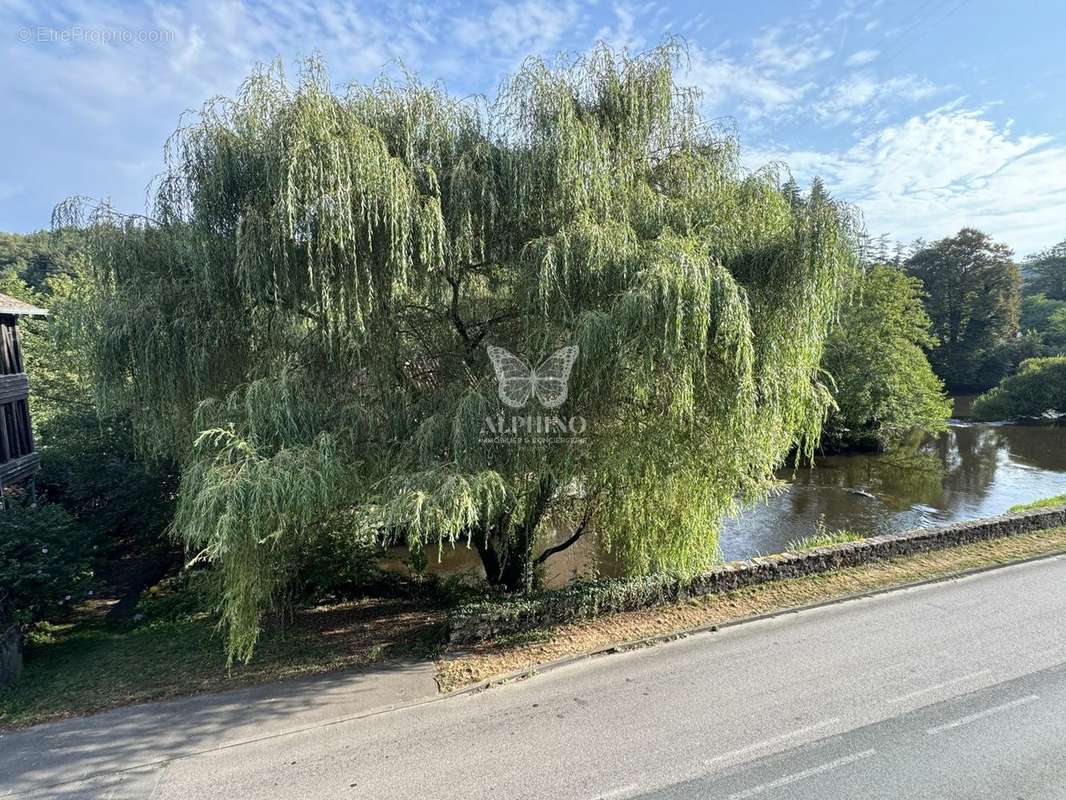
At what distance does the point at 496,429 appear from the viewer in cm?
579

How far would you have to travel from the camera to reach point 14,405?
39.1ft

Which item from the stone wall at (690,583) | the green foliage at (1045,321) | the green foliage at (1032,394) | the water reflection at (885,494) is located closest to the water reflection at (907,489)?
the water reflection at (885,494)

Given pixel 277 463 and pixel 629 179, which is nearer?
pixel 277 463

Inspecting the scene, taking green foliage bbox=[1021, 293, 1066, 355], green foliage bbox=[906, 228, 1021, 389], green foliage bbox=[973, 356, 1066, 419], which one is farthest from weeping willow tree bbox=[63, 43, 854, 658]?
green foliage bbox=[1021, 293, 1066, 355]

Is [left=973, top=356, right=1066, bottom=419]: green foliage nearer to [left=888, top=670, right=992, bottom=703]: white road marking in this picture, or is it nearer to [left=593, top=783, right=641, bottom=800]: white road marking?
[left=888, top=670, right=992, bottom=703]: white road marking

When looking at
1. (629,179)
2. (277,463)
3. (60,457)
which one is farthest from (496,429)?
(60,457)

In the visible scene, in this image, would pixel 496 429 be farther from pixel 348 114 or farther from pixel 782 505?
pixel 782 505

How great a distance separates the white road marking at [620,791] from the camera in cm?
395

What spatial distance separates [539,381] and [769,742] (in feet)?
12.8

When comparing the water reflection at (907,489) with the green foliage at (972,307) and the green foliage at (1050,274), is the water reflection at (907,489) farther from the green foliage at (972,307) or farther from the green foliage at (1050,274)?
the green foliage at (1050,274)

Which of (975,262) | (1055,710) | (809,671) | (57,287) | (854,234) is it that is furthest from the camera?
(975,262)

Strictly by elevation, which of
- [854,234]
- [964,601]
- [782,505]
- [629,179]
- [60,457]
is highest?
[629,179]

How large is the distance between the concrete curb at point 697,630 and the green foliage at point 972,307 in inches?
1405

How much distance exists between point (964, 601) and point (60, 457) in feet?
52.5
